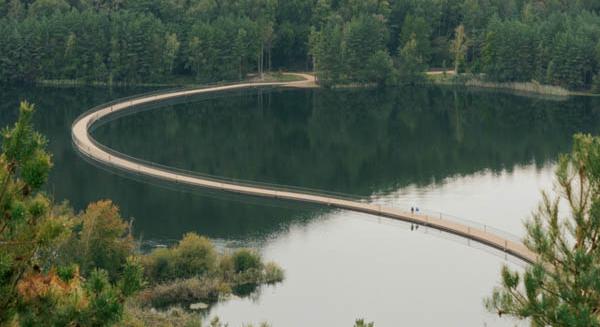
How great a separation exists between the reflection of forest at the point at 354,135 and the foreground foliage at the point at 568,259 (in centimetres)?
5574

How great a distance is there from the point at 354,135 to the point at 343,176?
19.3 meters

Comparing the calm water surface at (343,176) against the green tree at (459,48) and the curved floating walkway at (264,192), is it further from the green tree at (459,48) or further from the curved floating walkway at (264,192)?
the green tree at (459,48)

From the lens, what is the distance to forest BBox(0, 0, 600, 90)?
438 ft

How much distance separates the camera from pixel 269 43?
14200cm

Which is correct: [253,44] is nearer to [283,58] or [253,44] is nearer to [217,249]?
[283,58]

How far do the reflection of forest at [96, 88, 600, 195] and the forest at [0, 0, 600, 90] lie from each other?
733 centimetres

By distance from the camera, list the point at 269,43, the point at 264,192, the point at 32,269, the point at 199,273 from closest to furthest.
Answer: the point at 32,269, the point at 199,273, the point at 264,192, the point at 269,43

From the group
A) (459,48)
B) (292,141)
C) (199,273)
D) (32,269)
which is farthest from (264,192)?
(459,48)

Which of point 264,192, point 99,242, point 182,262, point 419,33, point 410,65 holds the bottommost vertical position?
point 264,192

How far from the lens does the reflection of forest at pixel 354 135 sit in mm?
90562

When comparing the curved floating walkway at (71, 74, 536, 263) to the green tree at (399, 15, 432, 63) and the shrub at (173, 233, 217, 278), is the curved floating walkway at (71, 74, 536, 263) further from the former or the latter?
the green tree at (399, 15, 432, 63)

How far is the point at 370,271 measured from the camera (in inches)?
2462

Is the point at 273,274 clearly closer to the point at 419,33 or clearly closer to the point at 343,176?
the point at 343,176

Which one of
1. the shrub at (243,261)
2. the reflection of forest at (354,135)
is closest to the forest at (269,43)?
the reflection of forest at (354,135)
